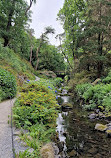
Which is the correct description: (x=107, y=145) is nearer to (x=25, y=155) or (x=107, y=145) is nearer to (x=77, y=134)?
(x=77, y=134)

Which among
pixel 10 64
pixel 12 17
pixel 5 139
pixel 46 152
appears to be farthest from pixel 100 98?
pixel 12 17

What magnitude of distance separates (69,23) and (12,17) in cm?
805

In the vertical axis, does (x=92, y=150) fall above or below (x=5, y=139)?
below

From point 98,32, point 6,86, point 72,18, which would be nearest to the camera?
point 6,86

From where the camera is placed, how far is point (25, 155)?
2094 millimetres

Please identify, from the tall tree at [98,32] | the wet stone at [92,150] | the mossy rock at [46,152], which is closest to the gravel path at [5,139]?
the mossy rock at [46,152]

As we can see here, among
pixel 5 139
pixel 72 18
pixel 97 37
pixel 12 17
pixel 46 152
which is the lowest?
pixel 46 152

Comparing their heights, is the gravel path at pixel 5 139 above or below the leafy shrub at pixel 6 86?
below

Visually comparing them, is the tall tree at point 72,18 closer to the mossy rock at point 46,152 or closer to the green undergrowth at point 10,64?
the green undergrowth at point 10,64

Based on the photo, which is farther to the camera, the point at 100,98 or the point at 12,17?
the point at 12,17

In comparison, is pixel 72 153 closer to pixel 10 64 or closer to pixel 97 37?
pixel 10 64

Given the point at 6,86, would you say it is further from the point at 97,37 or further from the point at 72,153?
the point at 97,37

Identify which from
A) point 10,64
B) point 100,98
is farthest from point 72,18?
point 100,98

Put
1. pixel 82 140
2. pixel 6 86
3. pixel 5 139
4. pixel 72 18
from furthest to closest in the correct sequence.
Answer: pixel 72 18
pixel 6 86
pixel 82 140
pixel 5 139
